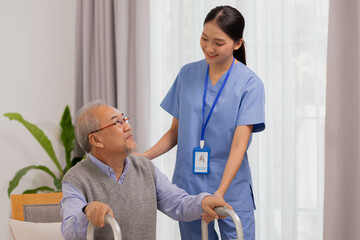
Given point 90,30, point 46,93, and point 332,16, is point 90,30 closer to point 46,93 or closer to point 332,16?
point 46,93

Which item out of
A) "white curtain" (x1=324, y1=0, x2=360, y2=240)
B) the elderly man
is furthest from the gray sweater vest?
"white curtain" (x1=324, y1=0, x2=360, y2=240)

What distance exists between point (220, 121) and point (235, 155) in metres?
0.19

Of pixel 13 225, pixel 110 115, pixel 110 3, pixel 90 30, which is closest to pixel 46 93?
pixel 90 30

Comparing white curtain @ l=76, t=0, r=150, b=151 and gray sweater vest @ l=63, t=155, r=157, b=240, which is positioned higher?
white curtain @ l=76, t=0, r=150, b=151

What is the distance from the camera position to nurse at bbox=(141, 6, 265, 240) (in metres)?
1.96

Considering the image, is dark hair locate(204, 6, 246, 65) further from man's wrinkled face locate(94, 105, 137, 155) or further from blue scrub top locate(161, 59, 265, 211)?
man's wrinkled face locate(94, 105, 137, 155)

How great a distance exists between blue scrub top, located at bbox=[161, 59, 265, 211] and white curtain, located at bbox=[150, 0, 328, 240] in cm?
93

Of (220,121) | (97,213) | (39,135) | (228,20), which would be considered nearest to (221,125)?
(220,121)

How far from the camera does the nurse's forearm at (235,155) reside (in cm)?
183

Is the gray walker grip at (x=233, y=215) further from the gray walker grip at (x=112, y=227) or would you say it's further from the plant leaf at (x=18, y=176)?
the plant leaf at (x=18, y=176)

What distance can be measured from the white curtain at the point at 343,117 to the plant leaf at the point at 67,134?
6.22 ft

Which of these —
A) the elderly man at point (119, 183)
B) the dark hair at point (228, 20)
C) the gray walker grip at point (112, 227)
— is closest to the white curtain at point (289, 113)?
the dark hair at point (228, 20)

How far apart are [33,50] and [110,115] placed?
85.8 inches

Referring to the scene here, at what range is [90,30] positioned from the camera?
362 centimetres
